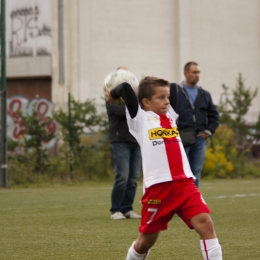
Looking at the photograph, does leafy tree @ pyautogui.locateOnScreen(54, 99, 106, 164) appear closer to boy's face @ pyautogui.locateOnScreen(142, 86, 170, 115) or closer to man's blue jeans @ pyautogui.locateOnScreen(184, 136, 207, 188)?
man's blue jeans @ pyautogui.locateOnScreen(184, 136, 207, 188)

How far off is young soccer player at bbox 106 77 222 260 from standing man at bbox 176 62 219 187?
453 centimetres

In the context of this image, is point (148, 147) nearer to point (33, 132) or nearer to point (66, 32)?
point (33, 132)

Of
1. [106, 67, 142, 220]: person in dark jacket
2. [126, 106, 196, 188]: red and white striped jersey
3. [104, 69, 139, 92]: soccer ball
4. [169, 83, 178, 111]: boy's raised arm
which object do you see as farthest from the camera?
[106, 67, 142, 220]: person in dark jacket

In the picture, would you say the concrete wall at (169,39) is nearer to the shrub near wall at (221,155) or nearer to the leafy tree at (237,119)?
the leafy tree at (237,119)

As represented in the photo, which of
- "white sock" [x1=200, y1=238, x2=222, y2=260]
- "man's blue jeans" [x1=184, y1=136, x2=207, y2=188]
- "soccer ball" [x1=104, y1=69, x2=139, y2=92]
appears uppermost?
"soccer ball" [x1=104, y1=69, x2=139, y2=92]

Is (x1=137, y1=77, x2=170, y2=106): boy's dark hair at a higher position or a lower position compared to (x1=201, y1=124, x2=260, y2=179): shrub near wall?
higher

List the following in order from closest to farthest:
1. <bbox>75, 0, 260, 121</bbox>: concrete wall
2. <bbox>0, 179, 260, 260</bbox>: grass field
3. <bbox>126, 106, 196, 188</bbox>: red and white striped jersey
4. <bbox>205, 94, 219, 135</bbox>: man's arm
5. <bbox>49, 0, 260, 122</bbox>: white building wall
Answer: <bbox>126, 106, 196, 188</bbox>: red and white striped jersey
<bbox>0, 179, 260, 260</bbox>: grass field
<bbox>205, 94, 219, 135</bbox>: man's arm
<bbox>49, 0, 260, 122</bbox>: white building wall
<bbox>75, 0, 260, 121</bbox>: concrete wall

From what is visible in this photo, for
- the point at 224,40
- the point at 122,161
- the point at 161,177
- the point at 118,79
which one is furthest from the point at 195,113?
→ the point at 224,40

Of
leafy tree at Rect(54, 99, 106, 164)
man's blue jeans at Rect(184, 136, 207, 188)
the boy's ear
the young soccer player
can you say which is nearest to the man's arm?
man's blue jeans at Rect(184, 136, 207, 188)

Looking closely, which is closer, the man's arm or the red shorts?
the red shorts

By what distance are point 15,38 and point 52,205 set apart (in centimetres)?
2419

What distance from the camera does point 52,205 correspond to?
1234 cm

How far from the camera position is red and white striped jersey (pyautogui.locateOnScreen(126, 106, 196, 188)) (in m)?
5.80

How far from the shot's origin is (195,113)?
10.8 metres
